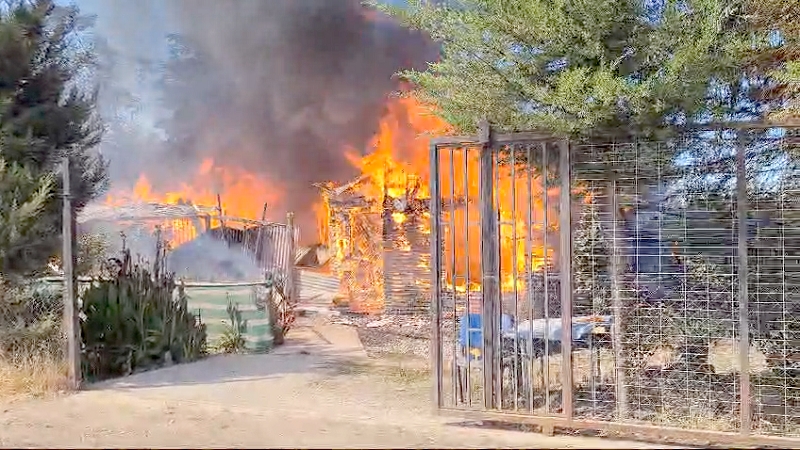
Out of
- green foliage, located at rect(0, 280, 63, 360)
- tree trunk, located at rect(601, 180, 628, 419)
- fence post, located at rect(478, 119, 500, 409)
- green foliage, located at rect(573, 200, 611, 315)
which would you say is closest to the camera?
tree trunk, located at rect(601, 180, 628, 419)

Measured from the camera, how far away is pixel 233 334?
11367mm

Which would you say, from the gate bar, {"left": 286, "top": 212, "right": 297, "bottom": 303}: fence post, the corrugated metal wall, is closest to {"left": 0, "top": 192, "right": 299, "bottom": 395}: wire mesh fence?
the corrugated metal wall

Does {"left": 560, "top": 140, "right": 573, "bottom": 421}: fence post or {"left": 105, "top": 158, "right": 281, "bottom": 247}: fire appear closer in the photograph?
{"left": 560, "top": 140, "right": 573, "bottom": 421}: fence post

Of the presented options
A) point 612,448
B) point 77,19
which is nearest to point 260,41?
point 77,19

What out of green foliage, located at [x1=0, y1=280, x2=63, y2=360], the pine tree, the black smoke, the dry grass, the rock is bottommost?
the rock

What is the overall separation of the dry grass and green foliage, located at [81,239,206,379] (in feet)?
2.29

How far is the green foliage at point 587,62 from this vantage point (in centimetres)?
548

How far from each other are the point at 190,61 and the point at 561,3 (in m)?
16.9

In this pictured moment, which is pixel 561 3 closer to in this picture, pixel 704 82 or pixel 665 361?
pixel 704 82

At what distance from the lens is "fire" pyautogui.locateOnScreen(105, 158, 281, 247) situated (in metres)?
19.7

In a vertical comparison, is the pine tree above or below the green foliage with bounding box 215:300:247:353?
above

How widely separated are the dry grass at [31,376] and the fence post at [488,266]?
4.93m

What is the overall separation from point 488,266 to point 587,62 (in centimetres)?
193

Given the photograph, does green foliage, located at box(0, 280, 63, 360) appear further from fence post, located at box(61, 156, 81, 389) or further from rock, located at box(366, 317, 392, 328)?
rock, located at box(366, 317, 392, 328)
